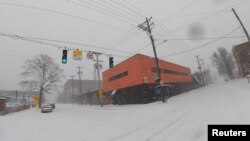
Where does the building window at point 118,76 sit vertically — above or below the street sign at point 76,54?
below

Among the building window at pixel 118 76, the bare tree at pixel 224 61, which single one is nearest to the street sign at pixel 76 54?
the building window at pixel 118 76

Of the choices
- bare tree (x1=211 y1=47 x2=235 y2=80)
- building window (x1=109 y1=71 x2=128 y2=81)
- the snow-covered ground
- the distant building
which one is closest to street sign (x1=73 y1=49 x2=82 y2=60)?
the snow-covered ground

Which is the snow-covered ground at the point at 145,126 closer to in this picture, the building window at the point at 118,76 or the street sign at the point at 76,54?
the street sign at the point at 76,54

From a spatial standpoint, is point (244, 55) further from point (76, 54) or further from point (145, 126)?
point (145, 126)

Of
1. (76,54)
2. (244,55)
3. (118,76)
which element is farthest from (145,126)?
(244,55)

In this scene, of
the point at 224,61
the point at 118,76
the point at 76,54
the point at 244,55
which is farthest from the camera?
the point at 224,61

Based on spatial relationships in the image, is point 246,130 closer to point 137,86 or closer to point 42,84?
point 137,86

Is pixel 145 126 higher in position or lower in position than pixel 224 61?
lower

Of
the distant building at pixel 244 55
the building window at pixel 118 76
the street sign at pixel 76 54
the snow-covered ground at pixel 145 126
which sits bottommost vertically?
the snow-covered ground at pixel 145 126

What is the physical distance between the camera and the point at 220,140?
191 inches

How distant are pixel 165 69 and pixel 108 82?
12801 mm

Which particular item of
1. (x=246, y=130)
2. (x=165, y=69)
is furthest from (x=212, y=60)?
(x=246, y=130)

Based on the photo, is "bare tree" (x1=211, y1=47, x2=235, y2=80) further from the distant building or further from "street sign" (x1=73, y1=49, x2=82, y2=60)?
"street sign" (x1=73, y1=49, x2=82, y2=60)

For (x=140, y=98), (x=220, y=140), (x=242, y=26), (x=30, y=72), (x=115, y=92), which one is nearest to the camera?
(x=220, y=140)
